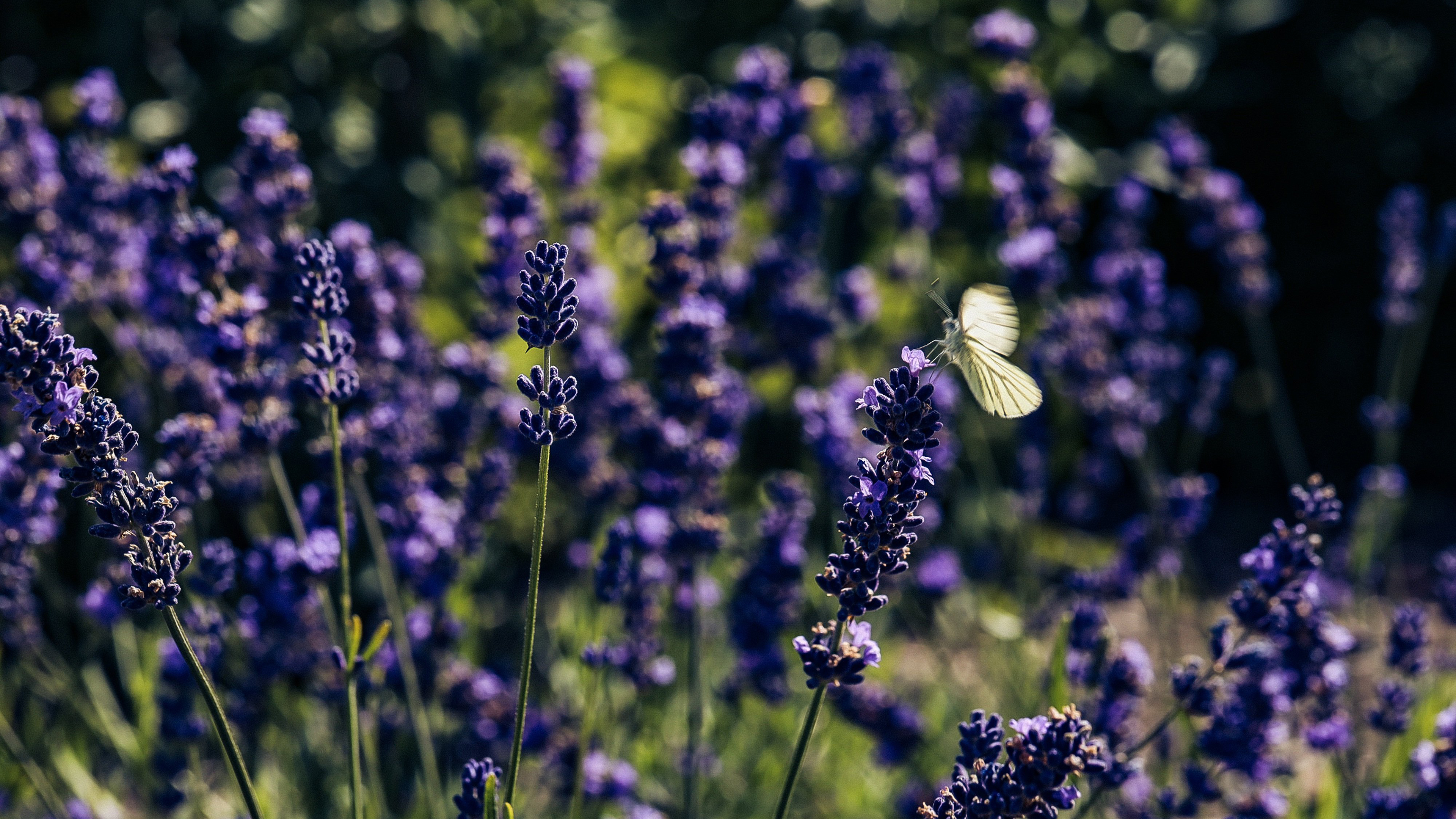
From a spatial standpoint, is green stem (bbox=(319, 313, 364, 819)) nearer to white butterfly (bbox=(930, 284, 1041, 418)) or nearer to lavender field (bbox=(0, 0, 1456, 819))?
lavender field (bbox=(0, 0, 1456, 819))

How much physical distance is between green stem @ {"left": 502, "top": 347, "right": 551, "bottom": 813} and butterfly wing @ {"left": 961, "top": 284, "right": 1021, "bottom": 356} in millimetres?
798

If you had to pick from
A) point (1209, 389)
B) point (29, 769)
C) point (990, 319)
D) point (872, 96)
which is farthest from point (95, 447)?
point (1209, 389)

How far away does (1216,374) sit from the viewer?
143 inches

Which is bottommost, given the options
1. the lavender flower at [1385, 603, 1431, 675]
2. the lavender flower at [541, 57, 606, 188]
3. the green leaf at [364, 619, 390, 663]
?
the green leaf at [364, 619, 390, 663]

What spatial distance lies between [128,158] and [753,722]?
9.83 ft

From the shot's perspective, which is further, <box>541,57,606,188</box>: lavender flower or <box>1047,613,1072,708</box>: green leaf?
<box>541,57,606,188</box>: lavender flower

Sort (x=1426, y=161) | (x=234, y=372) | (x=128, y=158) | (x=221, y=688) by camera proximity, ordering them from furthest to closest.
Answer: (x=1426, y=161) < (x=128, y=158) < (x=221, y=688) < (x=234, y=372)

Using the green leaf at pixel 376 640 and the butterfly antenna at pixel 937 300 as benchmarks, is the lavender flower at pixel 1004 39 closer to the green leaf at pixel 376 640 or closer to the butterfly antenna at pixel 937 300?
the butterfly antenna at pixel 937 300

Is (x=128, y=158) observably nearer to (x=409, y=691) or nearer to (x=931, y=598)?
(x=409, y=691)

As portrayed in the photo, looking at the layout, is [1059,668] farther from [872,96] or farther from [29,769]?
[872,96]

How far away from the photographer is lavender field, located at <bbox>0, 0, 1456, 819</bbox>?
2141 mm

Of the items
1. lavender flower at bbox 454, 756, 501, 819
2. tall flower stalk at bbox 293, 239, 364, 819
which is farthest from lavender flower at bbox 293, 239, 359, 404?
lavender flower at bbox 454, 756, 501, 819

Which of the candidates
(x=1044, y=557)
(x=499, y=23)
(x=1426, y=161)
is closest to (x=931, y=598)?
(x=1044, y=557)

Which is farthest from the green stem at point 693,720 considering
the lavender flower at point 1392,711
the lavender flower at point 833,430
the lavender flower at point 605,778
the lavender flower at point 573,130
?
the lavender flower at point 1392,711
